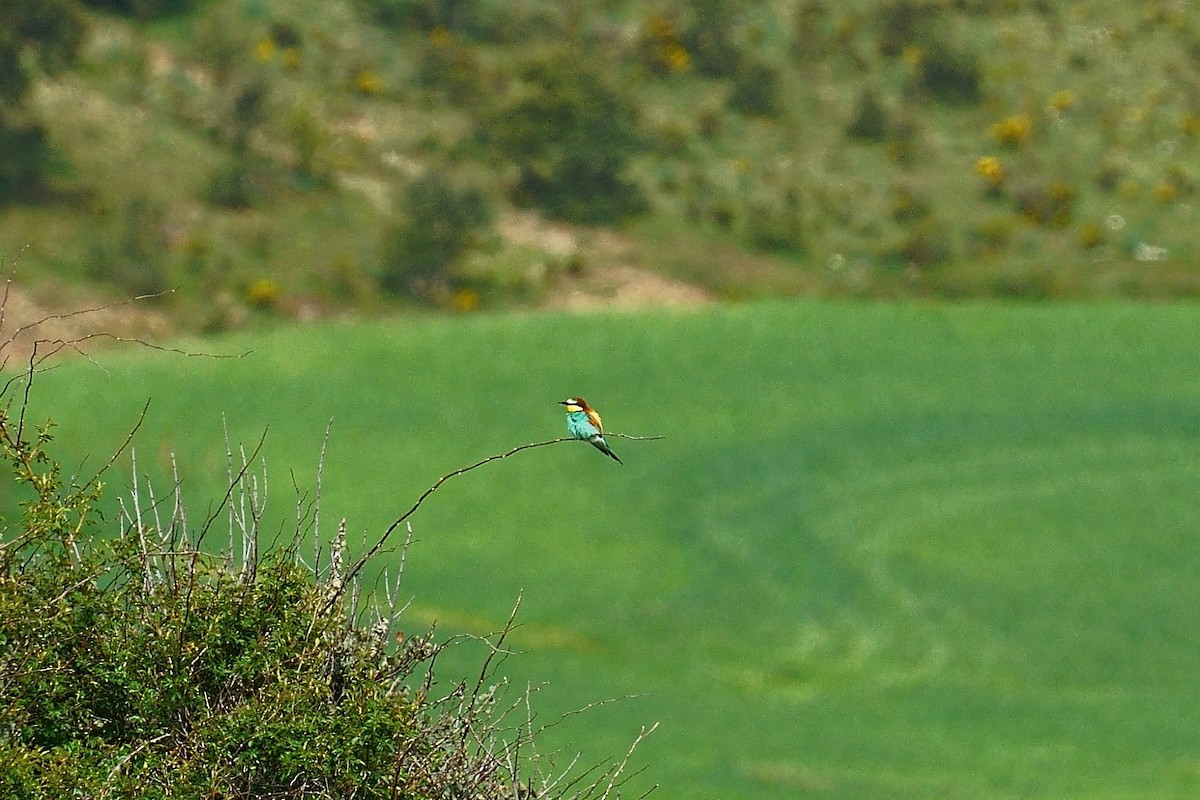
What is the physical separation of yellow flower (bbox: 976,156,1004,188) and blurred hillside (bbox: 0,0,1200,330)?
239 mm

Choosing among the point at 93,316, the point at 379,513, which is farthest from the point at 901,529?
the point at 93,316

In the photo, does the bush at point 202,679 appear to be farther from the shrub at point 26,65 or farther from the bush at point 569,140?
the bush at point 569,140

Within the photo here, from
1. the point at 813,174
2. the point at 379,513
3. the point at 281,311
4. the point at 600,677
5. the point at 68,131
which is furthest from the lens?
the point at 813,174

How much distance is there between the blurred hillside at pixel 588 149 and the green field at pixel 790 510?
745 cm

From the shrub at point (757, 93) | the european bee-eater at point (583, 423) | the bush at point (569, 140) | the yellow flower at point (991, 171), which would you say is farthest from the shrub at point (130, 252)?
the european bee-eater at point (583, 423)

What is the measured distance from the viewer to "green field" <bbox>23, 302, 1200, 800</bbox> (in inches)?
1559

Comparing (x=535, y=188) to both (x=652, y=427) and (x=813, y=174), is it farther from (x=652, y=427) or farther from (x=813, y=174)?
(x=652, y=427)

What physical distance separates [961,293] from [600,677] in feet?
104

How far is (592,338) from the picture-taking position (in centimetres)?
6147

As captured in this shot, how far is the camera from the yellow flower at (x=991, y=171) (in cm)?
7919

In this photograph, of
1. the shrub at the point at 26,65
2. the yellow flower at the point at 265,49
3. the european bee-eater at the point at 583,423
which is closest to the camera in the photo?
the european bee-eater at the point at 583,423

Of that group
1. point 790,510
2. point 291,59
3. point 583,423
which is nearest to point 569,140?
point 291,59

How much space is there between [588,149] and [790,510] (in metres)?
26.8

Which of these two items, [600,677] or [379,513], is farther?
[379,513]
